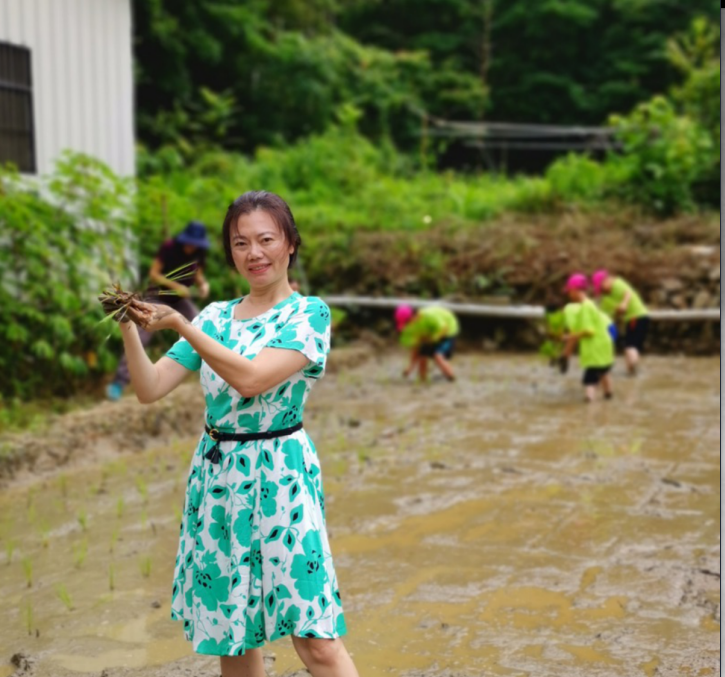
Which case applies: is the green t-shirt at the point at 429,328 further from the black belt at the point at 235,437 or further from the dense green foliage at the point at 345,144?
the black belt at the point at 235,437

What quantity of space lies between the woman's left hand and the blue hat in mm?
5935

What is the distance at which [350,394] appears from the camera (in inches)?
420

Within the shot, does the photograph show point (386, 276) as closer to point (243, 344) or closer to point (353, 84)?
point (243, 344)

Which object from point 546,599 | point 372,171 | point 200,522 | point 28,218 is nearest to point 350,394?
point 28,218

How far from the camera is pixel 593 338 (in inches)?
398

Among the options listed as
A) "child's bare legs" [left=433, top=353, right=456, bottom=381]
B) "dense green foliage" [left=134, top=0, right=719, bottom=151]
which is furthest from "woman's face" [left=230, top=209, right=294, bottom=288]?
"dense green foliage" [left=134, top=0, right=719, bottom=151]

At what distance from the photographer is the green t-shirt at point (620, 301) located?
1178 centimetres

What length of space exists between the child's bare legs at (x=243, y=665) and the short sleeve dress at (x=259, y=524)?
12 centimetres

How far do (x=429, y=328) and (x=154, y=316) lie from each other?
330 inches

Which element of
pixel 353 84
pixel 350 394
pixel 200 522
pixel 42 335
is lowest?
pixel 350 394

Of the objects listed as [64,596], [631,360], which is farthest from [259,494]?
[631,360]

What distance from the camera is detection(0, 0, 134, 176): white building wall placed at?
31.5ft

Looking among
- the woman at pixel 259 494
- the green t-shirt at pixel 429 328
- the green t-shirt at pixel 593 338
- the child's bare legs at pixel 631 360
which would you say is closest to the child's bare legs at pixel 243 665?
the woman at pixel 259 494

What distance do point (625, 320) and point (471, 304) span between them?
2.66 m
